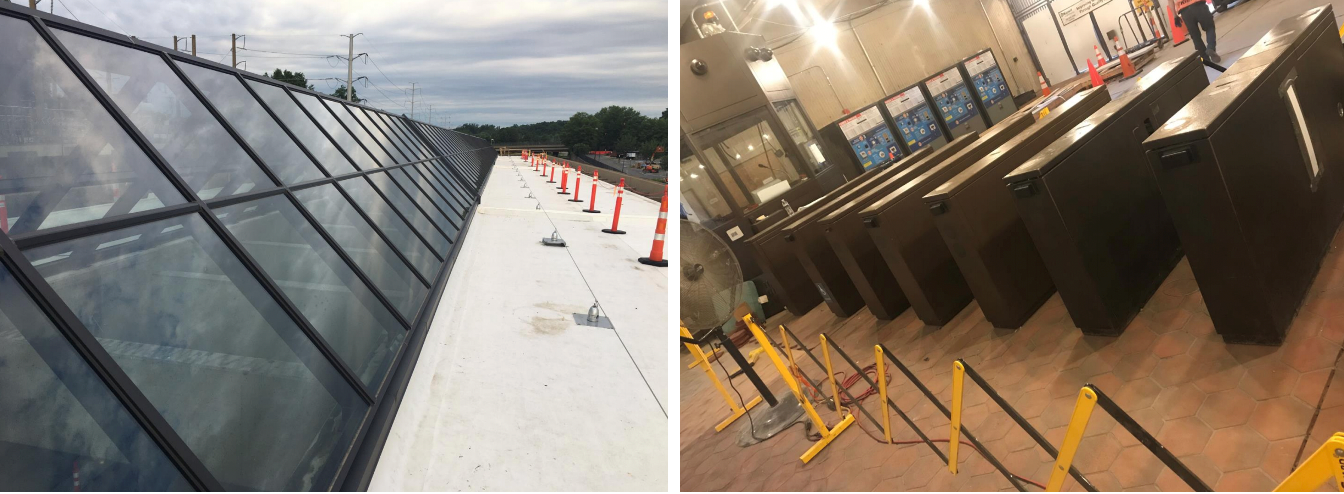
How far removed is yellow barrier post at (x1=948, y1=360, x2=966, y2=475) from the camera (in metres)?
2.58

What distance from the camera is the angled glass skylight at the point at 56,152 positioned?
6.29 feet

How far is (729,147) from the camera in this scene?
8.66m

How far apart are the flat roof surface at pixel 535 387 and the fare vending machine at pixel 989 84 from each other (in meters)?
8.91

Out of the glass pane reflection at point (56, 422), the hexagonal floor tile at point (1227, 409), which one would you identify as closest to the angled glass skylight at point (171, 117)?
the glass pane reflection at point (56, 422)

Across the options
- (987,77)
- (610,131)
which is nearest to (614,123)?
(610,131)

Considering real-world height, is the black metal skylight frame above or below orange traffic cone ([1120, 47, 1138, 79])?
above

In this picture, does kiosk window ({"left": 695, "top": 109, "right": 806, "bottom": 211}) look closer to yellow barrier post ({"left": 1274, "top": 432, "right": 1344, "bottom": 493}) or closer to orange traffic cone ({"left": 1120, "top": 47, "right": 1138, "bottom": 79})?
orange traffic cone ({"left": 1120, "top": 47, "right": 1138, "bottom": 79})

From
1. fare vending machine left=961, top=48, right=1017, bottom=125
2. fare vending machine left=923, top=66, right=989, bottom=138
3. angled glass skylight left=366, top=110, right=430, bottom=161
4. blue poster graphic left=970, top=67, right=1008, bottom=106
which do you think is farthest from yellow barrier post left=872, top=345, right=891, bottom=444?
blue poster graphic left=970, top=67, right=1008, bottom=106

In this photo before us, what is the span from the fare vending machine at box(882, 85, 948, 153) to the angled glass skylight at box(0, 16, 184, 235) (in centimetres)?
1042

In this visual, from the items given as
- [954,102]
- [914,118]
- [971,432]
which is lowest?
[971,432]

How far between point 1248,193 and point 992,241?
1.44 metres

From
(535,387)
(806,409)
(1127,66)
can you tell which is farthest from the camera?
(1127,66)

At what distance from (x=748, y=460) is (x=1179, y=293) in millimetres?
2700

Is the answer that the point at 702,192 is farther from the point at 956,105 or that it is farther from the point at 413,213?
the point at 956,105
